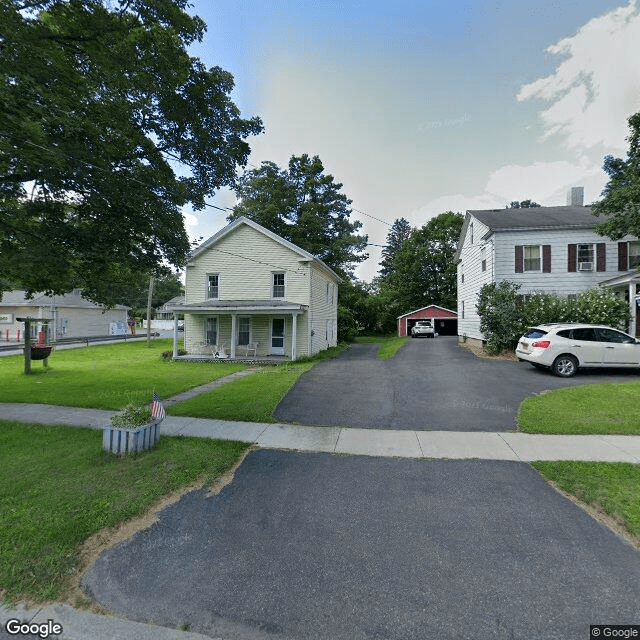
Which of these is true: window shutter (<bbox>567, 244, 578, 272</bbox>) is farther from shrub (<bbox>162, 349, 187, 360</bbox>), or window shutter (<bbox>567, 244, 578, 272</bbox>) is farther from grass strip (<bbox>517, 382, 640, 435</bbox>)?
shrub (<bbox>162, 349, 187, 360</bbox>)

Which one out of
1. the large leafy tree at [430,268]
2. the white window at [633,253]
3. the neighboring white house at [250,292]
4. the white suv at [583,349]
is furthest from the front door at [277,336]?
the large leafy tree at [430,268]

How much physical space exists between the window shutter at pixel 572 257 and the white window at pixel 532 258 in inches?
61.1

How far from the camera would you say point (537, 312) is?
1505 centimetres

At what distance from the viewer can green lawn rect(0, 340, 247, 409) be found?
880cm

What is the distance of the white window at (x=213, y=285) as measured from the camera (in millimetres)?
19609

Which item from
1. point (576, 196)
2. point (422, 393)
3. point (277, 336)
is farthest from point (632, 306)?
point (277, 336)

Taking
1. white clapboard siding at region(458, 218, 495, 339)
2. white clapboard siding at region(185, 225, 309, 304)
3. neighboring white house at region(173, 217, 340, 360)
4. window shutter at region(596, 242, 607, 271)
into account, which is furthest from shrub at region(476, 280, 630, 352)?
white clapboard siding at region(185, 225, 309, 304)

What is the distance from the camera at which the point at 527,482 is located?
429 cm

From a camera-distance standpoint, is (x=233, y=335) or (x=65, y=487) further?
(x=233, y=335)

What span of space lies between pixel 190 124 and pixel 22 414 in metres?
7.82

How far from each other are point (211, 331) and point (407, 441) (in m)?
15.9

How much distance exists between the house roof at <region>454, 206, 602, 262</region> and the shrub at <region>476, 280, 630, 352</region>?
4197 mm

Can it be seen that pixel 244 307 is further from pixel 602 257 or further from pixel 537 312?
pixel 602 257

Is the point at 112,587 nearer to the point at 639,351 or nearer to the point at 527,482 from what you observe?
the point at 527,482
